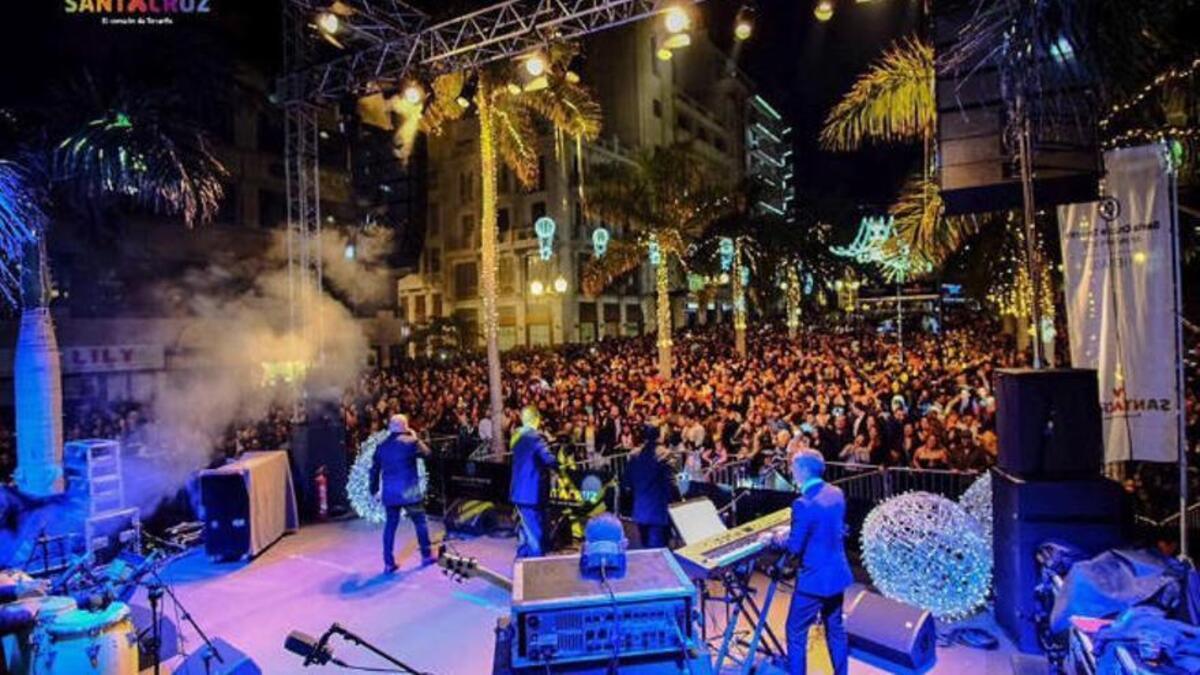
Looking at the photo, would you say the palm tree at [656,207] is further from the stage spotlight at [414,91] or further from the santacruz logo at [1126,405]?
the santacruz logo at [1126,405]

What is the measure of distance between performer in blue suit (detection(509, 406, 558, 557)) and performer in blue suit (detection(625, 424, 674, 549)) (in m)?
0.87

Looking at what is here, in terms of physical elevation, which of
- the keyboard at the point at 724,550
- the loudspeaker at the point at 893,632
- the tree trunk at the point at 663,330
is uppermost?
the tree trunk at the point at 663,330

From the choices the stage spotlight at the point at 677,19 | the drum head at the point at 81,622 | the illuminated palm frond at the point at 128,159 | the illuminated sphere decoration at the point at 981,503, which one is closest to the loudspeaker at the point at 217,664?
the drum head at the point at 81,622

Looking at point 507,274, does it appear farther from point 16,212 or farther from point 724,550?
point 724,550

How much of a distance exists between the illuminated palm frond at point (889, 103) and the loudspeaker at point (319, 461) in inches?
306

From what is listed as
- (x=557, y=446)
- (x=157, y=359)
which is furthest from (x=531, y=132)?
(x=157, y=359)

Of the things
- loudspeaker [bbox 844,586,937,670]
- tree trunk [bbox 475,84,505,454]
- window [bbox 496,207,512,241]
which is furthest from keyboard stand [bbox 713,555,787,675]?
window [bbox 496,207,512,241]

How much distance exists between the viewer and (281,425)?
13375 mm

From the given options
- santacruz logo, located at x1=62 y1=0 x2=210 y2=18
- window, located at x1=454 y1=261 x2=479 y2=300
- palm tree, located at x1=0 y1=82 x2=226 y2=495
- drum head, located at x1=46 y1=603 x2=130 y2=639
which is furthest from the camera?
window, located at x1=454 y1=261 x2=479 y2=300

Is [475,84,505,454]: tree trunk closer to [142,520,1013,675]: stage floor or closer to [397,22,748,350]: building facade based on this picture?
[142,520,1013,675]: stage floor

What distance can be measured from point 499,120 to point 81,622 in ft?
38.3

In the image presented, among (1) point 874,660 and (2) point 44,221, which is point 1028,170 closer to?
(1) point 874,660

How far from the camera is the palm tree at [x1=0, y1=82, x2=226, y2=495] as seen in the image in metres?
7.10

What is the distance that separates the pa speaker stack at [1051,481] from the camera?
16.9ft
